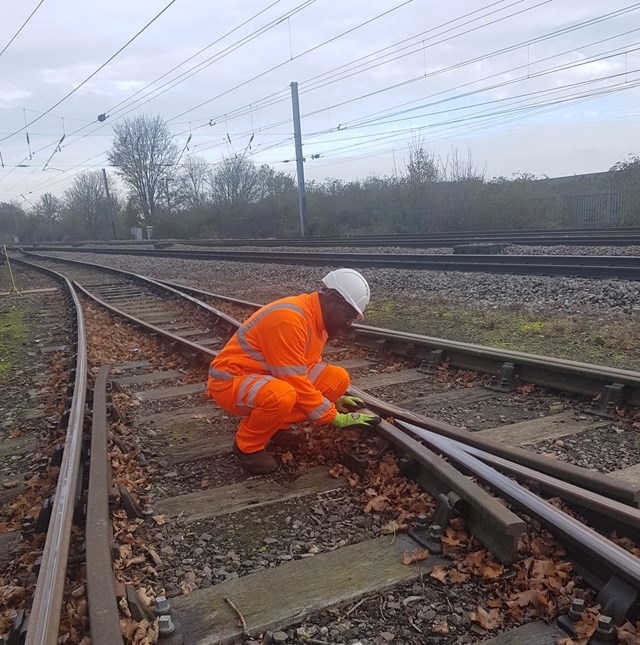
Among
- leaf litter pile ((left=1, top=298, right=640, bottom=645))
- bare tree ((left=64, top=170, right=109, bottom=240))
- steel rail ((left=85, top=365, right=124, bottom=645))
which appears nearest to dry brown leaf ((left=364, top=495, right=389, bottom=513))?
leaf litter pile ((left=1, top=298, right=640, bottom=645))

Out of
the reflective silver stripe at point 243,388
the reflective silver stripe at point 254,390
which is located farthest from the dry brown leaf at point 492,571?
the reflective silver stripe at point 243,388

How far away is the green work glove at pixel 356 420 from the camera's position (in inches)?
148

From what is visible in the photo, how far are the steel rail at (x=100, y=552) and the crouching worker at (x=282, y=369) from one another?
88 cm

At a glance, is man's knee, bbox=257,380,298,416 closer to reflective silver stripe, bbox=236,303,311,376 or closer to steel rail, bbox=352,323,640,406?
reflective silver stripe, bbox=236,303,311,376

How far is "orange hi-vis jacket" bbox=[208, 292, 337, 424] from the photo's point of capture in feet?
12.2

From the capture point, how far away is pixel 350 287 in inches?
150

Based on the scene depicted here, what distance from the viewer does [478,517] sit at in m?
2.77

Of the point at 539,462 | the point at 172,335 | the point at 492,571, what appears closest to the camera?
the point at 492,571

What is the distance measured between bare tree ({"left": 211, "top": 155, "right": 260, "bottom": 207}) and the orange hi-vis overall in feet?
158

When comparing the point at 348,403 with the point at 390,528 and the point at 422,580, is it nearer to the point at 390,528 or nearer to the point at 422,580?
the point at 390,528

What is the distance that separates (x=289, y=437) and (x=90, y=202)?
269 feet

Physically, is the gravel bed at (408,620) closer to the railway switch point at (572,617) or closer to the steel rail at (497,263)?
the railway switch point at (572,617)

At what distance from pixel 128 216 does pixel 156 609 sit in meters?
68.4

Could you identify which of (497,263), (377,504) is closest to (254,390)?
(377,504)
